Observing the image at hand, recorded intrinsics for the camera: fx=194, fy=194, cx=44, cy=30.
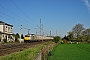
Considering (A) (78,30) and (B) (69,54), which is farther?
(A) (78,30)

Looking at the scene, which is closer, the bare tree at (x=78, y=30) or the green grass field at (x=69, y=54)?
the green grass field at (x=69, y=54)

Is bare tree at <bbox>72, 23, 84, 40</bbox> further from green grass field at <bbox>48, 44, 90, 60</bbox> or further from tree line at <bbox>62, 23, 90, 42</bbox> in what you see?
green grass field at <bbox>48, 44, 90, 60</bbox>

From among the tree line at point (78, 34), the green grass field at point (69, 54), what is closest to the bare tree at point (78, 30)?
the tree line at point (78, 34)

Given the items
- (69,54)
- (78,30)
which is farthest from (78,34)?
(69,54)

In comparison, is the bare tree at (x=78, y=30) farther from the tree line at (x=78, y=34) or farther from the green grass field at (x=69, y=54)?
the green grass field at (x=69, y=54)

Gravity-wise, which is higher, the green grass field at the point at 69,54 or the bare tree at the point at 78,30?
the bare tree at the point at 78,30

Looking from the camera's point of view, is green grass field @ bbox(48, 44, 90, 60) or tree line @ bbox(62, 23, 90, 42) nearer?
green grass field @ bbox(48, 44, 90, 60)

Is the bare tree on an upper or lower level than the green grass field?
upper

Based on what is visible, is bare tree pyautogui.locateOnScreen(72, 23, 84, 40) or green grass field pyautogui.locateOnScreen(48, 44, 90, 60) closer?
green grass field pyautogui.locateOnScreen(48, 44, 90, 60)

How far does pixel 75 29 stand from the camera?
398 ft

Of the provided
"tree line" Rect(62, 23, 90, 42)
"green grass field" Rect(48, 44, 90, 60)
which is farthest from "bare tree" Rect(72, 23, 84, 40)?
"green grass field" Rect(48, 44, 90, 60)

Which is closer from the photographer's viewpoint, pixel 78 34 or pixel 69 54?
pixel 69 54

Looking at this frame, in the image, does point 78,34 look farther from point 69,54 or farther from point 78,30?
point 69,54

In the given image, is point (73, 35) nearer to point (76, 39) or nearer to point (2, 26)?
point (76, 39)
